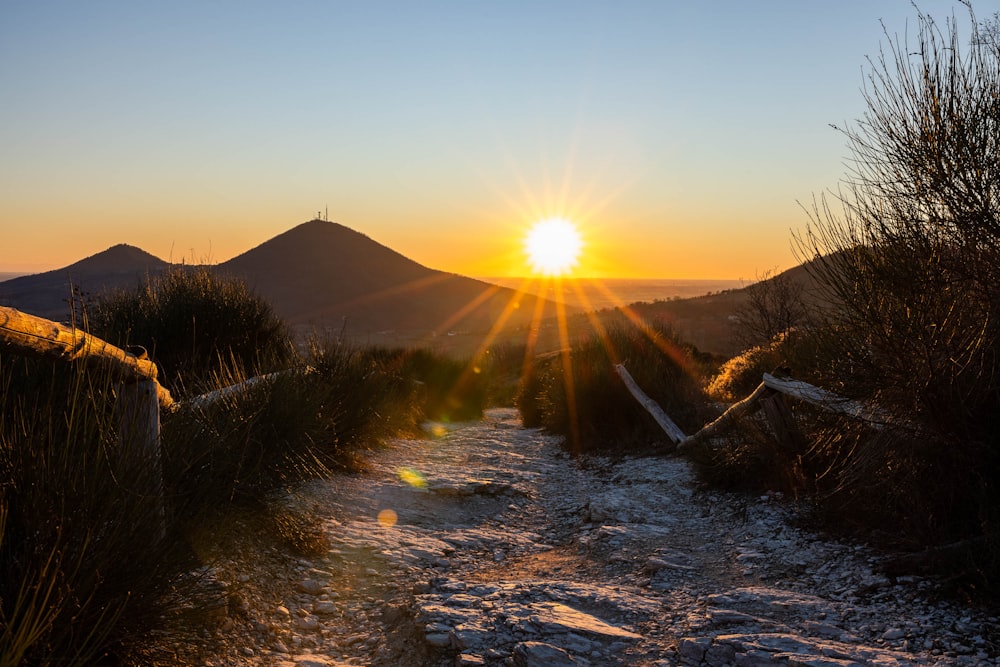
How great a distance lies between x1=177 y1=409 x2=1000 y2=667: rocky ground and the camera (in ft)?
11.8

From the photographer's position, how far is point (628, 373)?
10.9 meters

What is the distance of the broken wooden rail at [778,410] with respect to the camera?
527 centimetres

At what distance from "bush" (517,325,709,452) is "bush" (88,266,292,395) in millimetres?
4572

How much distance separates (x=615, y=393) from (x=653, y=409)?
1227 millimetres

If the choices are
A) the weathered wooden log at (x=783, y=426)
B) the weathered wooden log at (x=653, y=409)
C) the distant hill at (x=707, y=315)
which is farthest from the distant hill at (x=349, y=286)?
the weathered wooden log at (x=783, y=426)

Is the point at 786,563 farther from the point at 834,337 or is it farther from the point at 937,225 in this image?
the point at 937,225

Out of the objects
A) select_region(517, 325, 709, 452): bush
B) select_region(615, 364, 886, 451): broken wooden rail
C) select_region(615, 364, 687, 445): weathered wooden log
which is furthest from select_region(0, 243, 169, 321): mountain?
select_region(615, 364, 886, 451): broken wooden rail

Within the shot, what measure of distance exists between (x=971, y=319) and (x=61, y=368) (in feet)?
20.9

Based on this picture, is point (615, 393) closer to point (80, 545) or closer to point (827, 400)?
point (827, 400)

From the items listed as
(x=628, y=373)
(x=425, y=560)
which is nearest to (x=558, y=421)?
(x=628, y=373)

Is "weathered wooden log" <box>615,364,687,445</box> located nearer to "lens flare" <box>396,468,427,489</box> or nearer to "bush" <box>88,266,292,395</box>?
"lens flare" <box>396,468,427,489</box>

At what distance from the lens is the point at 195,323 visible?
10148 millimetres

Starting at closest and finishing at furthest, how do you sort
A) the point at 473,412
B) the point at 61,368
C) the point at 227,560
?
1. the point at 227,560
2. the point at 61,368
3. the point at 473,412

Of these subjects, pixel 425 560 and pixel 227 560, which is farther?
pixel 425 560
